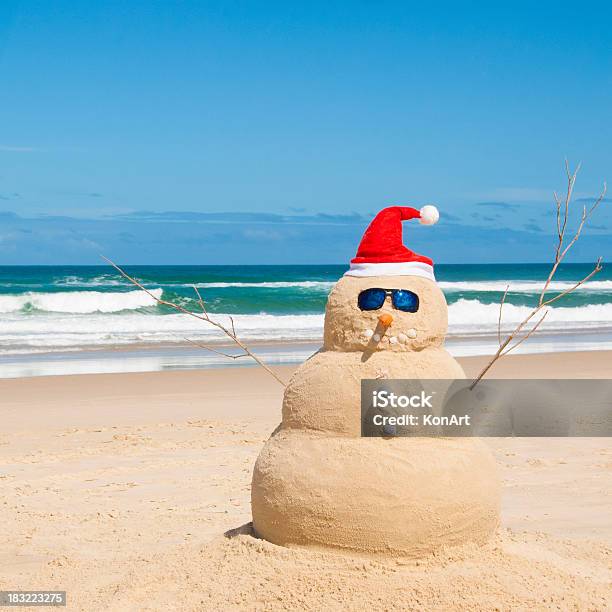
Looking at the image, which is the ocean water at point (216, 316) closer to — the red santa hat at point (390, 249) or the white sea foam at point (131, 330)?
the white sea foam at point (131, 330)

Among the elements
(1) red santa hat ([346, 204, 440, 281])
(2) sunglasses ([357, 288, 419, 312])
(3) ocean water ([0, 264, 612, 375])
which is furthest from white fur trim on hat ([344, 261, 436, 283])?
(3) ocean water ([0, 264, 612, 375])

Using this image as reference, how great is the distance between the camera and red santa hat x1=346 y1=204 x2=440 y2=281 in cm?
469

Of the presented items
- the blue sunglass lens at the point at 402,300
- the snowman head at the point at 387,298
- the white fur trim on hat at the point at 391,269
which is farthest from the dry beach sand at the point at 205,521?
the white fur trim on hat at the point at 391,269

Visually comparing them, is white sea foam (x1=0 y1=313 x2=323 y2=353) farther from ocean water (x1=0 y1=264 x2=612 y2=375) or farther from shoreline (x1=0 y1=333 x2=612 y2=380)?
shoreline (x1=0 y1=333 x2=612 y2=380)

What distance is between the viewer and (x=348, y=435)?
176 inches

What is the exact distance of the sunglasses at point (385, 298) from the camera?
4.58 m

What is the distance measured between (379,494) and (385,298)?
Result: 1.00m

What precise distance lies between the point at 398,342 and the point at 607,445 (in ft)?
17.9

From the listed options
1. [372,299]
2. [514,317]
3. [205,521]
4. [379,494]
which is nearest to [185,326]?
[514,317]

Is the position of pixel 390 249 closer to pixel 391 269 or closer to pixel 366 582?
pixel 391 269

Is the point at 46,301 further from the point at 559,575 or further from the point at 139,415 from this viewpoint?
the point at 559,575

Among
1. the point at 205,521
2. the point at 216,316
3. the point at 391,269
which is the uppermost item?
the point at 391,269

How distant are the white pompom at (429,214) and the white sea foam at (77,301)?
28.7m

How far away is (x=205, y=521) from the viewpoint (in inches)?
257
